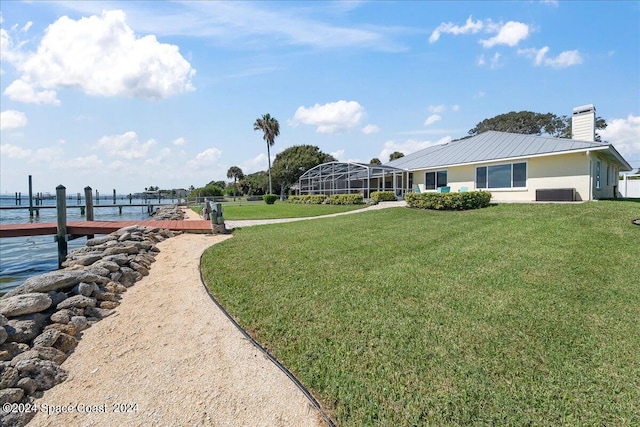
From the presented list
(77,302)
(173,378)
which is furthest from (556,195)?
(77,302)

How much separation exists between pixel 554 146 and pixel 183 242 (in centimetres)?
1558

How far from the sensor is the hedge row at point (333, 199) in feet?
70.3

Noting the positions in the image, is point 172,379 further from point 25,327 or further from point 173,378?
point 25,327

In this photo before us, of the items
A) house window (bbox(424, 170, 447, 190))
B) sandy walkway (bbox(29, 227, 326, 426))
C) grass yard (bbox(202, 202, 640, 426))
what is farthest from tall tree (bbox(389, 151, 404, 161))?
sandy walkway (bbox(29, 227, 326, 426))

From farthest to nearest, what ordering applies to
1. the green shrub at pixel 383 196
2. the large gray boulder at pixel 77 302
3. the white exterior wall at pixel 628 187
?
the white exterior wall at pixel 628 187 < the green shrub at pixel 383 196 < the large gray boulder at pixel 77 302

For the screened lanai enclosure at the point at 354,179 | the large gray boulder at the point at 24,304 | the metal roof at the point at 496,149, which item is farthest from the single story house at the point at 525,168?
the large gray boulder at the point at 24,304

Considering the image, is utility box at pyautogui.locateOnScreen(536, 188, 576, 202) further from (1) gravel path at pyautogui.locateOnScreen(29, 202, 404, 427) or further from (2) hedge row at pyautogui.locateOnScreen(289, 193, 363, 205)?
(1) gravel path at pyautogui.locateOnScreen(29, 202, 404, 427)

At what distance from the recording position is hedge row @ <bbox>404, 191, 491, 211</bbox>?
13430mm

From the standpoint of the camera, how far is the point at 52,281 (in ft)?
15.5

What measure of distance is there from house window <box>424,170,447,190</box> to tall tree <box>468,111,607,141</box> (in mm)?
31116

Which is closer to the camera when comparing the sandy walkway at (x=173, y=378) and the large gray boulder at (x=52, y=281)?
the sandy walkway at (x=173, y=378)

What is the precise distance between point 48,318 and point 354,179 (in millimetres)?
21981

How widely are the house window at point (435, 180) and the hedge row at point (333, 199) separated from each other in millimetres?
4375

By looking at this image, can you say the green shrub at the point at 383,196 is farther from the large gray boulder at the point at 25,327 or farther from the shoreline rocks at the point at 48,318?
the large gray boulder at the point at 25,327
